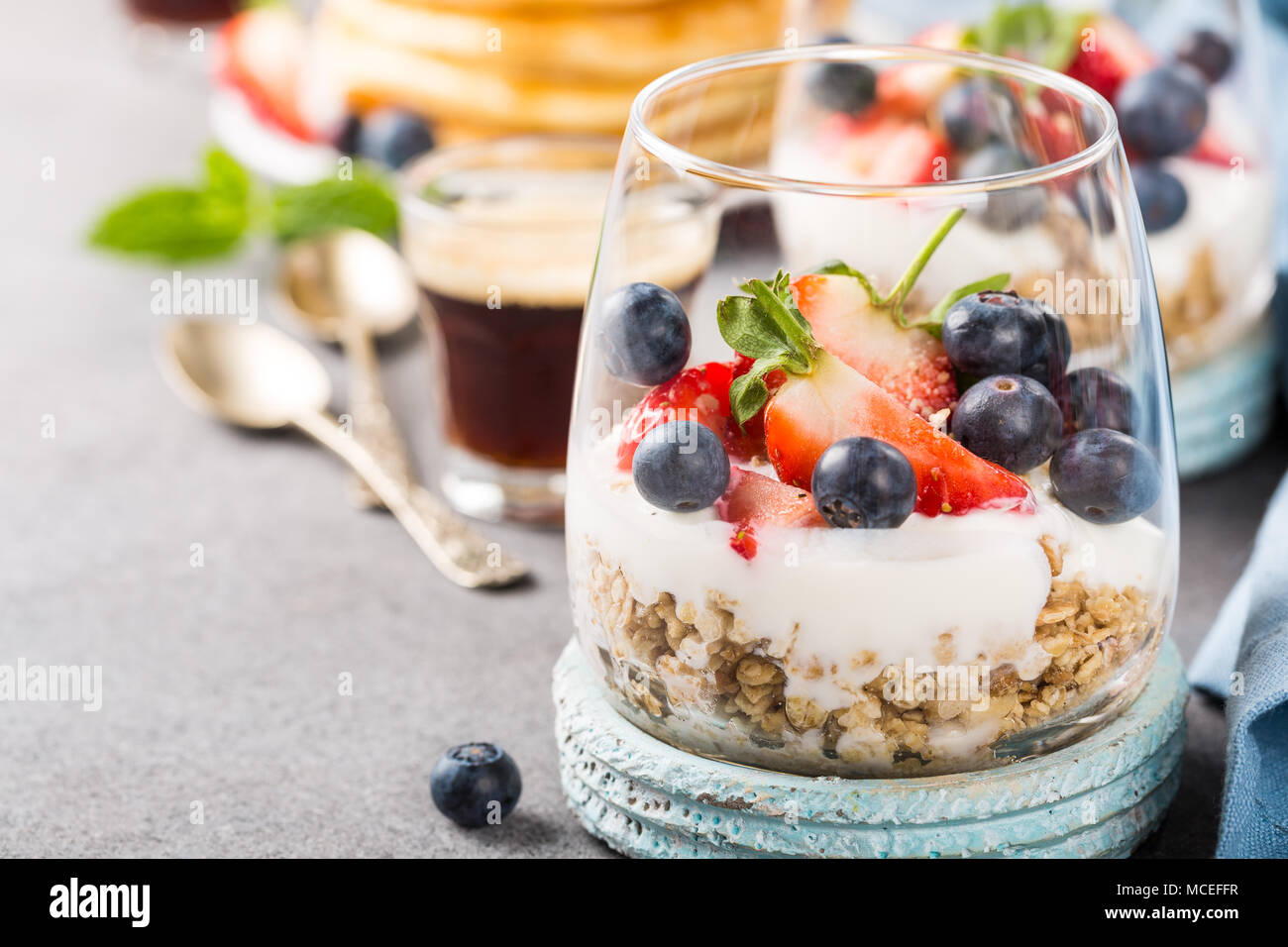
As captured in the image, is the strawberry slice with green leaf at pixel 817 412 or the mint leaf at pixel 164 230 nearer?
the strawberry slice with green leaf at pixel 817 412

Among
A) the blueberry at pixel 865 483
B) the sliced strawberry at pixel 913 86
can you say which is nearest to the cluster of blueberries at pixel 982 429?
the blueberry at pixel 865 483

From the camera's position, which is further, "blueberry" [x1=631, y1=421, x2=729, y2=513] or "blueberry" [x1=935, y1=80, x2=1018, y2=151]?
"blueberry" [x1=935, y1=80, x2=1018, y2=151]

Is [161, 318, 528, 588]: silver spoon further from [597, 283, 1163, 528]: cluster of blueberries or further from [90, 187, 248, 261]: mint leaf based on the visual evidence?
[597, 283, 1163, 528]: cluster of blueberries

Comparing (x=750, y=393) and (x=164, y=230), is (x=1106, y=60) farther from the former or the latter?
(x=164, y=230)

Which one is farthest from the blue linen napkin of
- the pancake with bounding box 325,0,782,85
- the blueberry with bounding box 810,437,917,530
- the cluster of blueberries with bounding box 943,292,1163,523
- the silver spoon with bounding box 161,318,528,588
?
the pancake with bounding box 325,0,782,85

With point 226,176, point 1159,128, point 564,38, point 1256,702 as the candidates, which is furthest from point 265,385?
point 1256,702

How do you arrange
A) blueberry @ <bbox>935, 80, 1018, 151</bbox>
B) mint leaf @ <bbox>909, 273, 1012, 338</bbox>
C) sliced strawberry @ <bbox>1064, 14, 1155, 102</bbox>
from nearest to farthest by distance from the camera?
mint leaf @ <bbox>909, 273, 1012, 338</bbox>, blueberry @ <bbox>935, 80, 1018, 151</bbox>, sliced strawberry @ <bbox>1064, 14, 1155, 102</bbox>

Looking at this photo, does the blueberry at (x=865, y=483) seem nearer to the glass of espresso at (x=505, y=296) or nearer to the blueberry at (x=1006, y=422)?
the blueberry at (x=1006, y=422)
